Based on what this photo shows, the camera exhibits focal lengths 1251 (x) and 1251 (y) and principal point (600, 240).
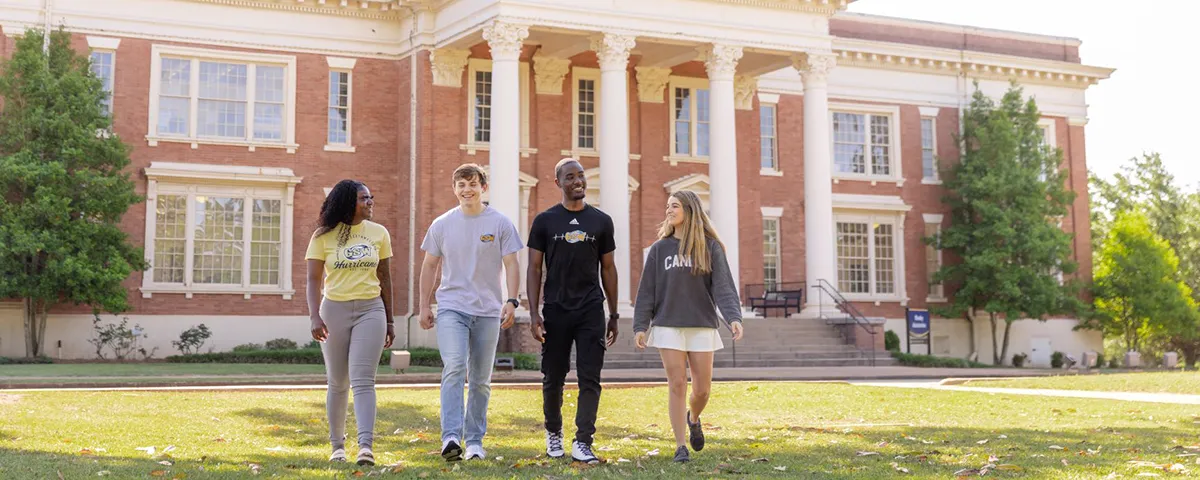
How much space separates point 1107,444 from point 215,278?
78.3ft

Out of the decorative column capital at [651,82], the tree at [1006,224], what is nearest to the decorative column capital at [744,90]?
the decorative column capital at [651,82]

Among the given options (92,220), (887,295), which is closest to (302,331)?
(92,220)

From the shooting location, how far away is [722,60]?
29.7 metres

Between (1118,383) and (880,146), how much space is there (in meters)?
18.6

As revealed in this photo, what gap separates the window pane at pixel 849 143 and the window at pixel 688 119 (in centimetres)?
530

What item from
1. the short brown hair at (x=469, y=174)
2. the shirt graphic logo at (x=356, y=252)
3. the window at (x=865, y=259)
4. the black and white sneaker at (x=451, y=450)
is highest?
the window at (x=865, y=259)

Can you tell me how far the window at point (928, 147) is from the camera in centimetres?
3775

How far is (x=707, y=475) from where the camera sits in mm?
7488

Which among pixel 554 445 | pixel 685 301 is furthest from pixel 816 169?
pixel 554 445

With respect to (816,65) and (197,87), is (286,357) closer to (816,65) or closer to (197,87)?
(197,87)

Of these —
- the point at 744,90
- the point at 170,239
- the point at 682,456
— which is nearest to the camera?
the point at 682,456

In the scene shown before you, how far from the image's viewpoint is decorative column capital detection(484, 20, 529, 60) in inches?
1077

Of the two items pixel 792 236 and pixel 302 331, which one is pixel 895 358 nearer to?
pixel 792 236

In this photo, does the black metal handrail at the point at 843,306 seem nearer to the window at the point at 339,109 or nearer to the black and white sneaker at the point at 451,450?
the window at the point at 339,109
